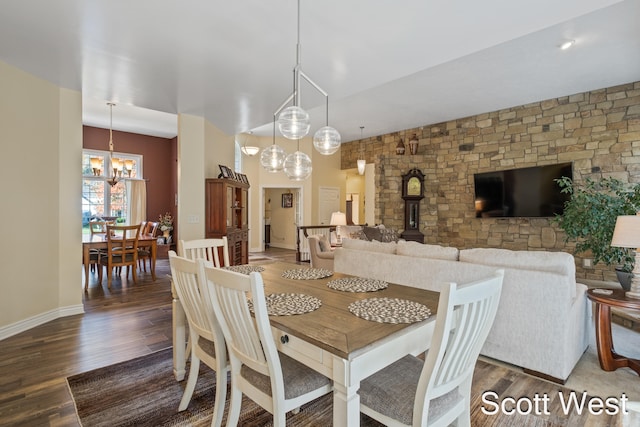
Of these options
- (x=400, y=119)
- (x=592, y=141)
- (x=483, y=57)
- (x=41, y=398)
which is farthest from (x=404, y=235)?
(x=41, y=398)

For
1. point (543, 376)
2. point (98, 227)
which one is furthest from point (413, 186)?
point (98, 227)

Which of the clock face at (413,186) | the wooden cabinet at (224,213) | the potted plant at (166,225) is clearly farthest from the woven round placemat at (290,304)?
the potted plant at (166,225)

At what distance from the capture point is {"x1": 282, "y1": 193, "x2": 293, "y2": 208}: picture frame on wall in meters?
9.70

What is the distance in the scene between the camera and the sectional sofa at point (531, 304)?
2133 millimetres

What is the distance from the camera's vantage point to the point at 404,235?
7.16 meters

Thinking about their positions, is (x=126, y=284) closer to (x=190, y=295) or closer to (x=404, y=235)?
(x=190, y=295)

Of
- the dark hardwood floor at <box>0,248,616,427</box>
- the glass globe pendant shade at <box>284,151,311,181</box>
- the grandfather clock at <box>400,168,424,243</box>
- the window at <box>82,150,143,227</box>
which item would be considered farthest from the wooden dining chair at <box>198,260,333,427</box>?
the window at <box>82,150,143,227</box>

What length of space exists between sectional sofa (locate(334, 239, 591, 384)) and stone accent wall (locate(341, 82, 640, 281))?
3.61 metres

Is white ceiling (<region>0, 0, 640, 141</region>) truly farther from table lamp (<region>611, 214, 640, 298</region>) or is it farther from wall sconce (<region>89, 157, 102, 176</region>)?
wall sconce (<region>89, 157, 102, 176</region>)

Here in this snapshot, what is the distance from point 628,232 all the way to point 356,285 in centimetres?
188

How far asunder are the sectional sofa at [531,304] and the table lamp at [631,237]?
30 centimetres

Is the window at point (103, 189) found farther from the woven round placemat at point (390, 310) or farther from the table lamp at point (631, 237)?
the table lamp at point (631, 237)

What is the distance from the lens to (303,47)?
8.76 feet

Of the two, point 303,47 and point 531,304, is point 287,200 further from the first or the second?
point 531,304
